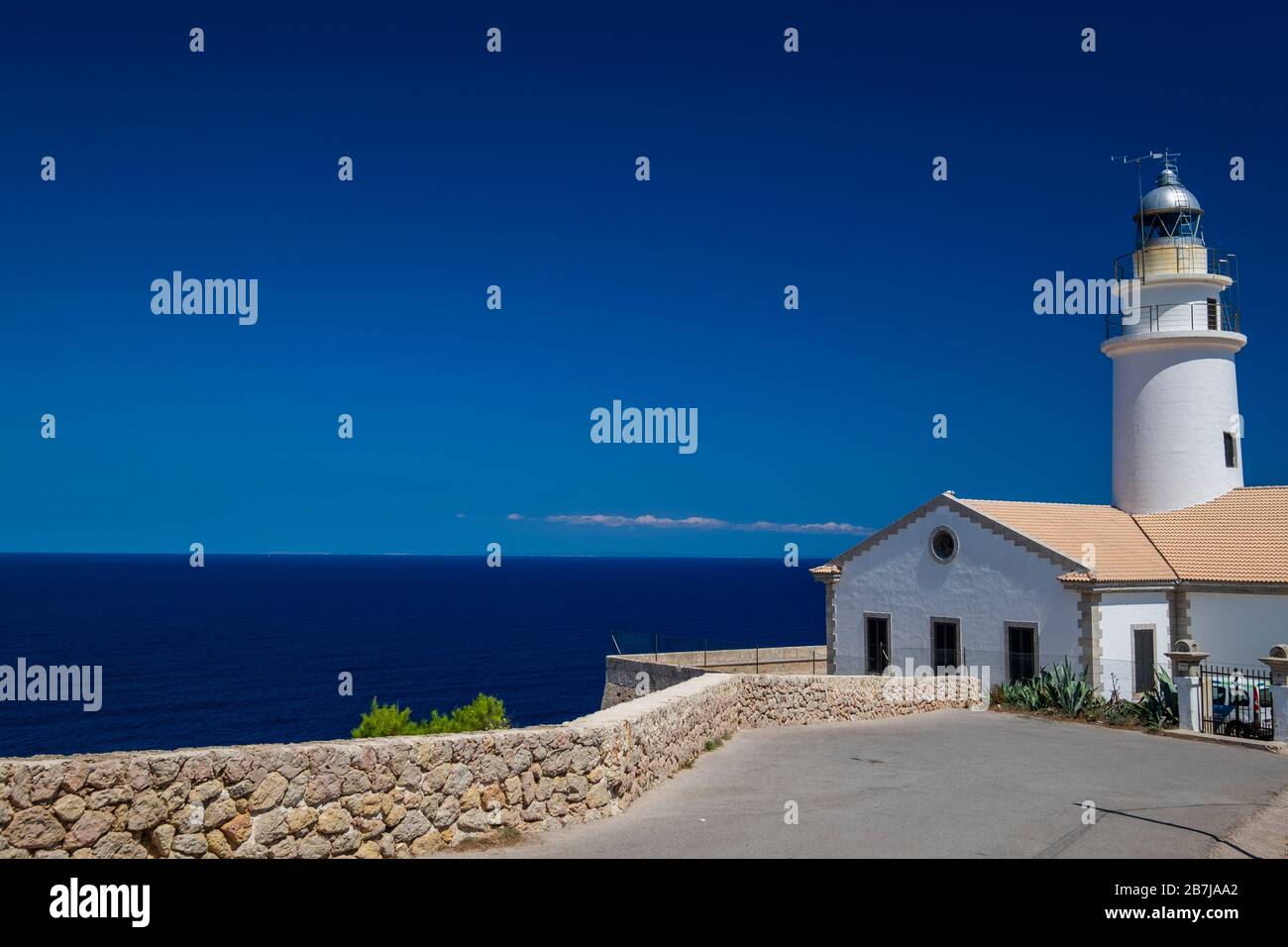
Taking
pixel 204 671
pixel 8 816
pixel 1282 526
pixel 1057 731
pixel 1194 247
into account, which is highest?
pixel 1194 247

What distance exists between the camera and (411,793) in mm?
8047

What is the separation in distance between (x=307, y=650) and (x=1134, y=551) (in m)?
69.9

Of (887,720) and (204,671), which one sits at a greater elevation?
(887,720)

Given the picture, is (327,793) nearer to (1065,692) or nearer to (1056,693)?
(1065,692)

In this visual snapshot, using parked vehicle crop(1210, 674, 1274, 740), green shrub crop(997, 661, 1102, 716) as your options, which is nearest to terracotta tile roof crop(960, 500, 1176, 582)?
green shrub crop(997, 661, 1102, 716)

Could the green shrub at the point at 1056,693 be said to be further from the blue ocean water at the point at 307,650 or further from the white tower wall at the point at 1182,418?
the blue ocean water at the point at 307,650

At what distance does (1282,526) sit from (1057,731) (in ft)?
35.3

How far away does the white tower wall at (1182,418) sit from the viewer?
88.1 feet

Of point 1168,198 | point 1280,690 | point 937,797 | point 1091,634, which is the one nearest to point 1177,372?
point 1168,198

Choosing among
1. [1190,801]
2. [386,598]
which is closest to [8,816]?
[1190,801]

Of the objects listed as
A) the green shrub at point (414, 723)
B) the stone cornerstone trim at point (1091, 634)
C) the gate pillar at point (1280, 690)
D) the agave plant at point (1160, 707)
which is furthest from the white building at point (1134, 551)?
the green shrub at point (414, 723)

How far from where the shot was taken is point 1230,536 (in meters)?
24.3

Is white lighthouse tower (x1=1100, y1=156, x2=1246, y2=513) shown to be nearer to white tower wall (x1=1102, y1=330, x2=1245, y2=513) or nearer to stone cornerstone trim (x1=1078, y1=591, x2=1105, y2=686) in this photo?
white tower wall (x1=1102, y1=330, x2=1245, y2=513)
